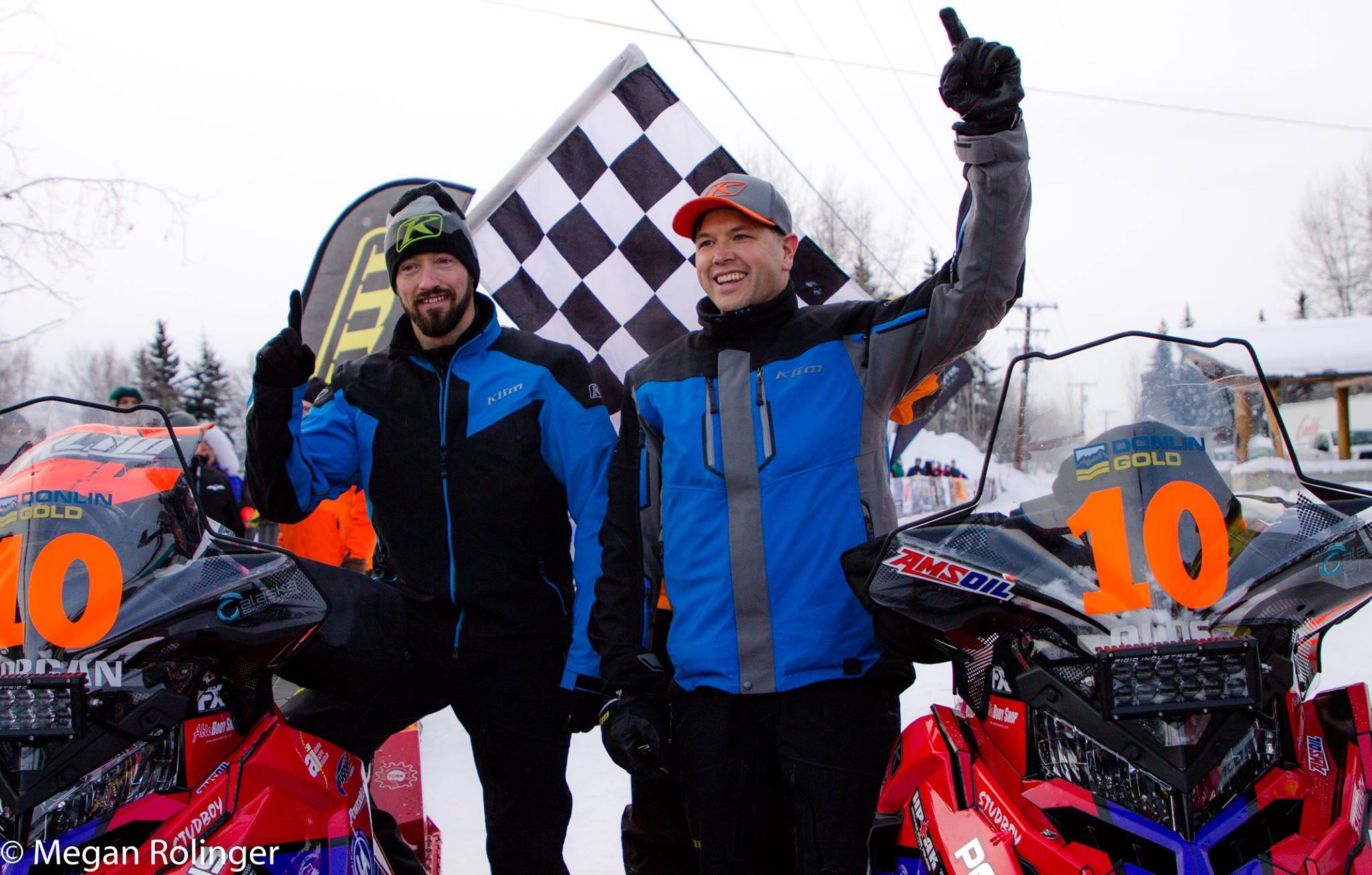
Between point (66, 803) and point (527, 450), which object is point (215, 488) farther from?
point (66, 803)

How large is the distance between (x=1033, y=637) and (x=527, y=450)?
141cm

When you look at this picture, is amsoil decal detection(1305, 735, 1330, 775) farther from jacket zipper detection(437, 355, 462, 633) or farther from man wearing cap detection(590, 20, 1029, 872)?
jacket zipper detection(437, 355, 462, 633)

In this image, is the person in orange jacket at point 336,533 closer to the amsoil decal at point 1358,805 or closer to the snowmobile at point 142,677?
the snowmobile at point 142,677

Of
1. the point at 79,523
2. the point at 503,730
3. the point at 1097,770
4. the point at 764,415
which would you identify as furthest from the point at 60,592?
the point at 1097,770

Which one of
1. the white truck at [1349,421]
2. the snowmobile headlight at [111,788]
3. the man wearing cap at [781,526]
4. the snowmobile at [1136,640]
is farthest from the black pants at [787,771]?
the white truck at [1349,421]

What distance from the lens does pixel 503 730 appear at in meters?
2.58

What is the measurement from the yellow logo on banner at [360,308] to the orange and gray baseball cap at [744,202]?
360cm

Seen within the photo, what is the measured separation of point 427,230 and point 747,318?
98 centimetres

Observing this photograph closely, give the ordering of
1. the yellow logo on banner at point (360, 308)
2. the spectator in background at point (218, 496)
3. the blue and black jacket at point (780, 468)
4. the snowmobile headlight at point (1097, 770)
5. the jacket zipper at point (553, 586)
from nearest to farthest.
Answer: the snowmobile headlight at point (1097, 770), the blue and black jacket at point (780, 468), the jacket zipper at point (553, 586), the spectator in background at point (218, 496), the yellow logo on banner at point (360, 308)

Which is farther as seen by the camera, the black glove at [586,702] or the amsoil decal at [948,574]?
the black glove at [586,702]

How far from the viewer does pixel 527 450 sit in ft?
8.78

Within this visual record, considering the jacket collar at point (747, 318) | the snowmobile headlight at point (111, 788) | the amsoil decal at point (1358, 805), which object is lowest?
the amsoil decal at point (1358, 805)

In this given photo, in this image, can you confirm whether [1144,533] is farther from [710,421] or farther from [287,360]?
[287,360]

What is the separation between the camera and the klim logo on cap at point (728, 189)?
248 cm
